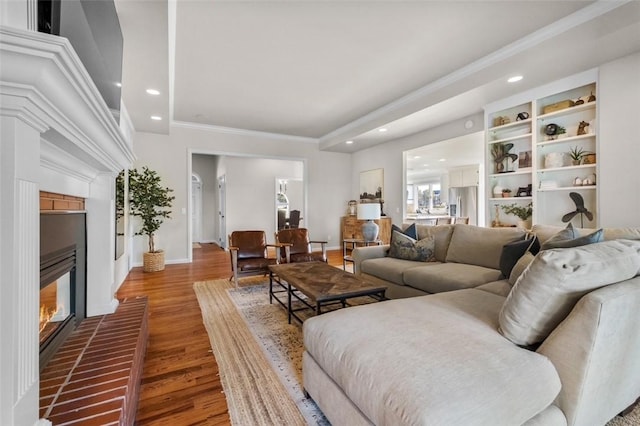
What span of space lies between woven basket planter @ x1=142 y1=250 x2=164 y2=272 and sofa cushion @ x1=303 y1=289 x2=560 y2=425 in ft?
14.3

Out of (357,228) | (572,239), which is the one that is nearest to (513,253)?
(572,239)

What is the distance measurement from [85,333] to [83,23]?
178 cm

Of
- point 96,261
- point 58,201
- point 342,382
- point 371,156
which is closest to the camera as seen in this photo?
point 342,382

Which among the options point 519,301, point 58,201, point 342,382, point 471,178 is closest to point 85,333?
point 58,201

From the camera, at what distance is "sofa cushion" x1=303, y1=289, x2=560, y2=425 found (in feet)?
2.93

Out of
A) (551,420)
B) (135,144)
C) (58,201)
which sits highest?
(135,144)

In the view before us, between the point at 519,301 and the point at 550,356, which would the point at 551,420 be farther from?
the point at 519,301

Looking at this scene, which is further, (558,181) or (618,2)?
(558,181)

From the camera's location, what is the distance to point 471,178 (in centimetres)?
925

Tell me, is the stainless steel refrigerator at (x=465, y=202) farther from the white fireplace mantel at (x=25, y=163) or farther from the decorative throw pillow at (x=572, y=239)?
the white fireplace mantel at (x=25, y=163)

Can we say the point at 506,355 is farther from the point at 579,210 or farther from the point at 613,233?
the point at 579,210

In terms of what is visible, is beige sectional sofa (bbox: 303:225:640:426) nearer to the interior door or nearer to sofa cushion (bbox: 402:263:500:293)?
sofa cushion (bbox: 402:263:500:293)

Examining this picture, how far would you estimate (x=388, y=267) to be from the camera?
124 inches

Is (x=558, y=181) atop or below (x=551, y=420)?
atop
